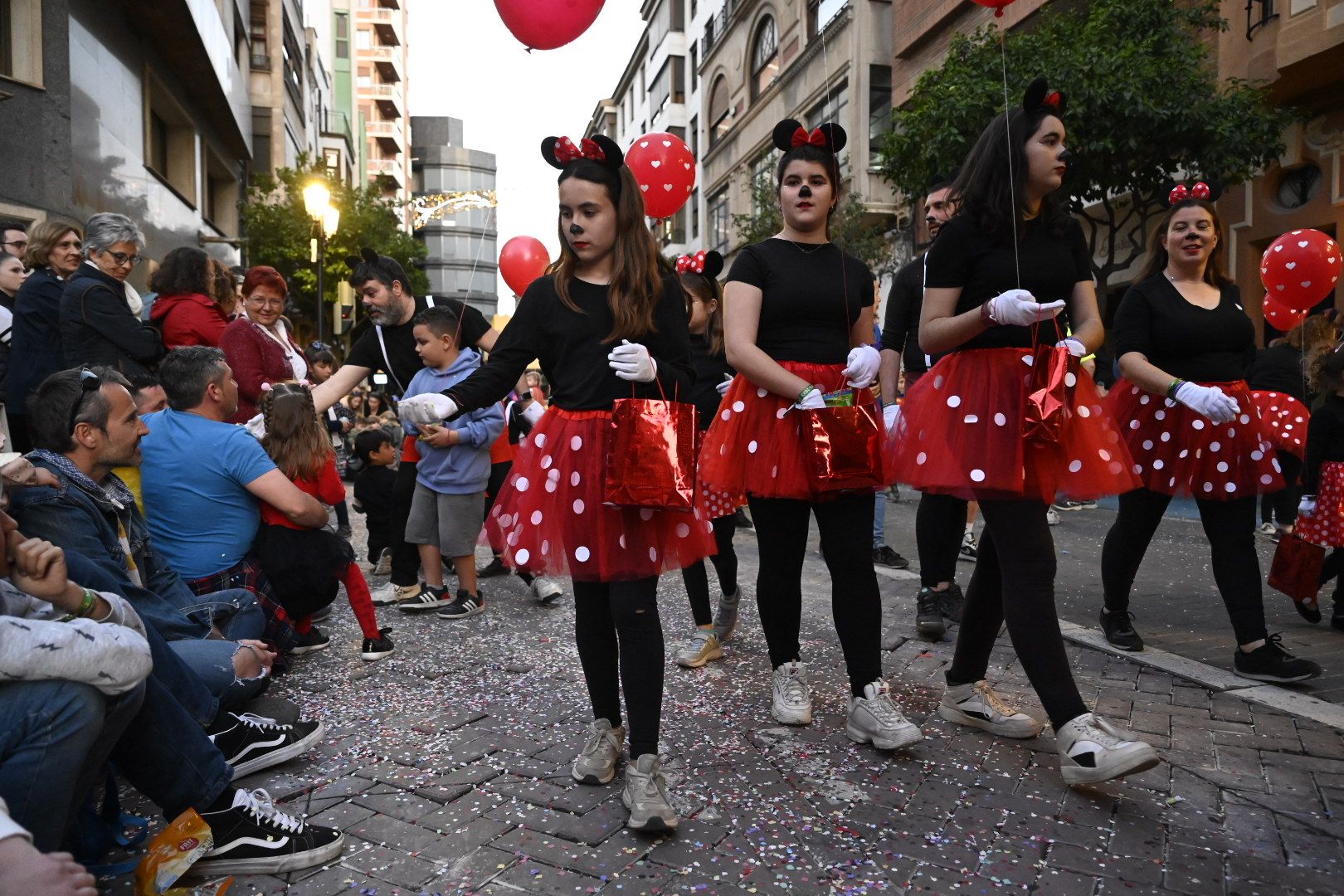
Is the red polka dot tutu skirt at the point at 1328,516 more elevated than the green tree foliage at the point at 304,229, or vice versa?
the green tree foliage at the point at 304,229

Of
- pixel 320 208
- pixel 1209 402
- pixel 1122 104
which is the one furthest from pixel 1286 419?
pixel 320 208

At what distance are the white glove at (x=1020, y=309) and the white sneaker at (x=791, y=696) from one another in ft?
4.60

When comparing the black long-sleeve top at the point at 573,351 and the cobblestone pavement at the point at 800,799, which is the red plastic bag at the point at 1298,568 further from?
the black long-sleeve top at the point at 573,351

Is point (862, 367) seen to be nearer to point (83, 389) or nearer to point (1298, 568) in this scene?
point (83, 389)

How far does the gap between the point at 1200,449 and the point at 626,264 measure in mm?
2566

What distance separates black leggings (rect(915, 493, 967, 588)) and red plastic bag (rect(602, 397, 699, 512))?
2.27 metres

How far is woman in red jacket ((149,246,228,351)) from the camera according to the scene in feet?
17.2

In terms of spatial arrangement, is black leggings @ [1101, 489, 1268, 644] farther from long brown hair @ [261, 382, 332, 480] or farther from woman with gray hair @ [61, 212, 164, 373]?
woman with gray hair @ [61, 212, 164, 373]

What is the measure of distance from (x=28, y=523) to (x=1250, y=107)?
1242 cm

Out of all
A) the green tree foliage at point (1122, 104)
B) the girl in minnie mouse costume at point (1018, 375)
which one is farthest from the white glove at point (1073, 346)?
the green tree foliage at point (1122, 104)

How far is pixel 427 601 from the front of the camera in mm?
5363

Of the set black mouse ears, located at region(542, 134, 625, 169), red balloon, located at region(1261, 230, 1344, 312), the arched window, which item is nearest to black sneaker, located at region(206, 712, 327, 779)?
black mouse ears, located at region(542, 134, 625, 169)

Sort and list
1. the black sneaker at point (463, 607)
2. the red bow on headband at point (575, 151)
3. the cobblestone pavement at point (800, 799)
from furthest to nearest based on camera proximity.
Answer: the black sneaker at point (463, 607)
the red bow on headband at point (575, 151)
the cobblestone pavement at point (800, 799)

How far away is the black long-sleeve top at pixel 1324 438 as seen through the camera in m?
4.65
